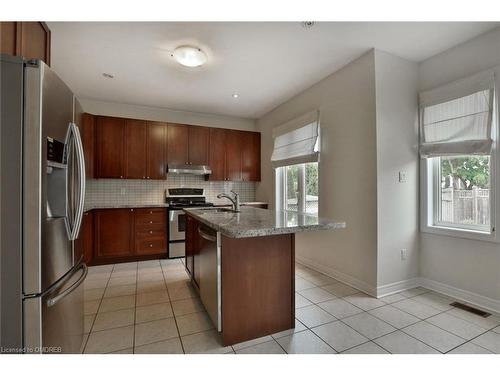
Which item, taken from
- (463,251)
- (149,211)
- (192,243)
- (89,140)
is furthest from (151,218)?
(463,251)

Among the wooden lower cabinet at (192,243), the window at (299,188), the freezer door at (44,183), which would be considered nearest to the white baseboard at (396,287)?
the window at (299,188)

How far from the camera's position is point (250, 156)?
5098mm

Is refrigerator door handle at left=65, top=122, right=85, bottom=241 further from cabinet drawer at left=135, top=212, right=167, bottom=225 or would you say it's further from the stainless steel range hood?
the stainless steel range hood

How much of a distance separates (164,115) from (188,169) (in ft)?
3.79

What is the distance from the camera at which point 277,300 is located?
1900 mm

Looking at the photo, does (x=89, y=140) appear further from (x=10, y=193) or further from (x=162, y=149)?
(x=10, y=193)

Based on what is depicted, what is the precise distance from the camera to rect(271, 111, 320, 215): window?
349 cm

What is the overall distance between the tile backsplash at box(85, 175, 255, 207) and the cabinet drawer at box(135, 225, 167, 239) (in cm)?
65

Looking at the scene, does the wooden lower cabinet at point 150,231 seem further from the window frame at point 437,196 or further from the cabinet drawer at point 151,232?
the window frame at point 437,196

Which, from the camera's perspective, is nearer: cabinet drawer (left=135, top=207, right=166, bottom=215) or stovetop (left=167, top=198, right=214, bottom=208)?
cabinet drawer (left=135, top=207, right=166, bottom=215)

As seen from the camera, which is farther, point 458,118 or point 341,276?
point 341,276

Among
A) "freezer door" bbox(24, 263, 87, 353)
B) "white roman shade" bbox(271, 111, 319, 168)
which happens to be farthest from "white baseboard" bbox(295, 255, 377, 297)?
"freezer door" bbox(24, 263, 87, 353)

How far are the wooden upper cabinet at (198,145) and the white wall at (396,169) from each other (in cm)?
304
